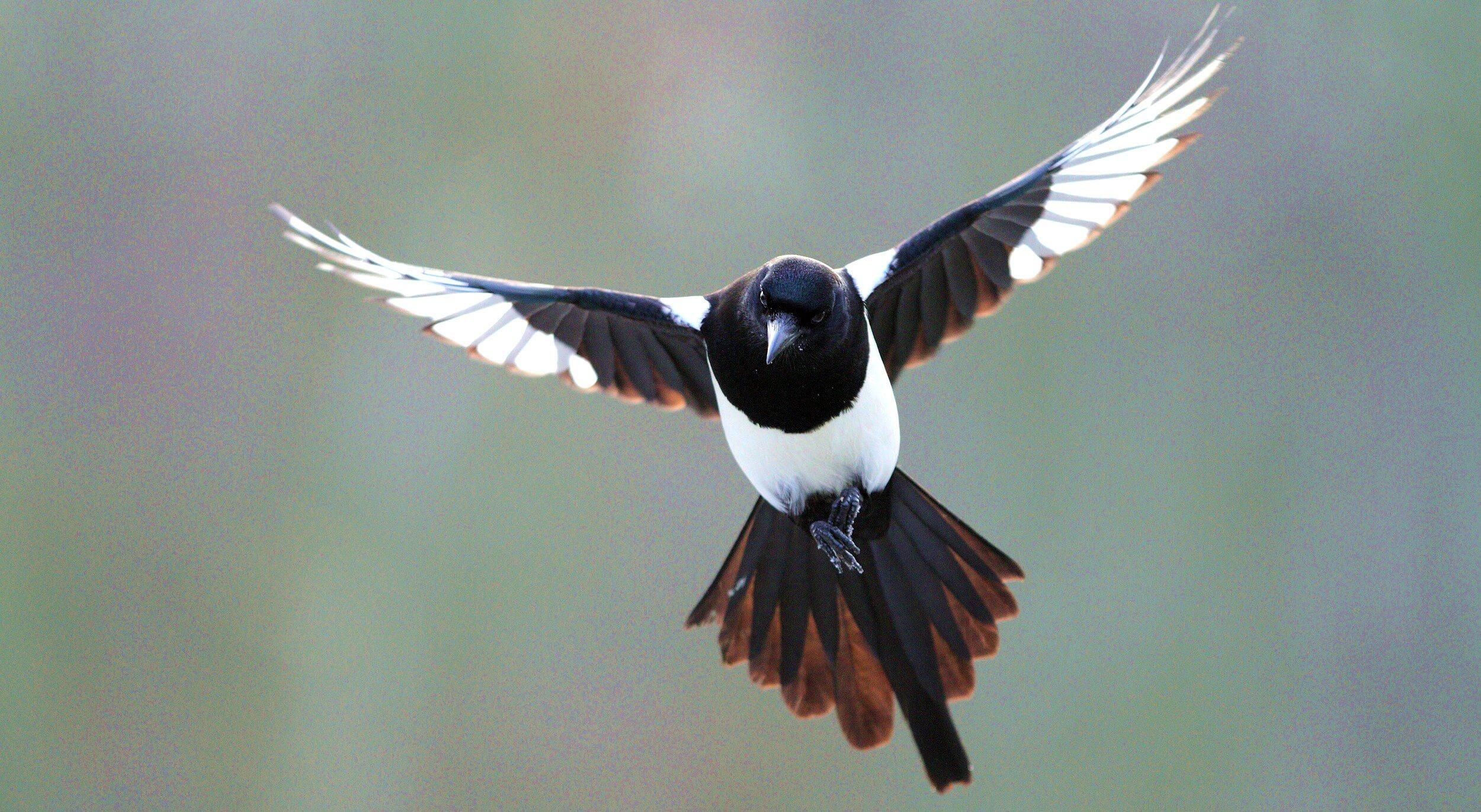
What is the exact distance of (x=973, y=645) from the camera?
5.14 feet

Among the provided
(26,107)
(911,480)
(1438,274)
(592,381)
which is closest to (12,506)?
(26,107)

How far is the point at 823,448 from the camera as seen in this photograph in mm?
1338

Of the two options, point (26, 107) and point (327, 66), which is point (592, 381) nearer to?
point (327, 66)

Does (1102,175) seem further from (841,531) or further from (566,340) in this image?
(566,340)

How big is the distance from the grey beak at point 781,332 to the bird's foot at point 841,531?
24 centimetres

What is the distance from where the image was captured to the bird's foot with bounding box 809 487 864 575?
1.36 meters

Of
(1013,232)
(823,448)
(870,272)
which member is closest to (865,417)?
(823,448)

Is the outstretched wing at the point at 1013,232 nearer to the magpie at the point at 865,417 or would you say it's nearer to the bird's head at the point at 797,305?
the magpie at the point at 865,417

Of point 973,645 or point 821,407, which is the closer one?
point 821,407

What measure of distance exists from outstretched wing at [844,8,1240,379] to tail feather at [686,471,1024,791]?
194 mm

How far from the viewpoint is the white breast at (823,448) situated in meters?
1.33

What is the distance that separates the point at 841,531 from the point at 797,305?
0.29m

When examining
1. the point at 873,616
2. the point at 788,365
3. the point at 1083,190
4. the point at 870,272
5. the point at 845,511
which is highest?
the point at 1083,190

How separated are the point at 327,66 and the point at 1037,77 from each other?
1.65 m
